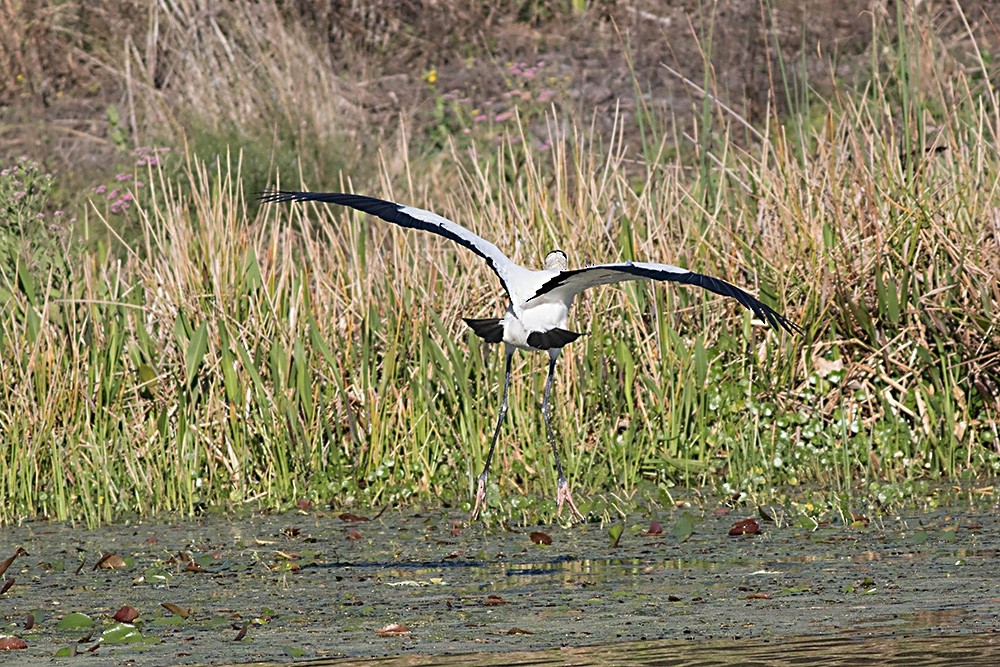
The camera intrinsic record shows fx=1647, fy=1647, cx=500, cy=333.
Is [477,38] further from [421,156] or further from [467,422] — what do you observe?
[467,422]

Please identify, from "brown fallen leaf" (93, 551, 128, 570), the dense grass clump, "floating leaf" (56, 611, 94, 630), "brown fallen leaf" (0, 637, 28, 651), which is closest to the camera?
"brown fallen leaf" (0, 637, 28, 651)

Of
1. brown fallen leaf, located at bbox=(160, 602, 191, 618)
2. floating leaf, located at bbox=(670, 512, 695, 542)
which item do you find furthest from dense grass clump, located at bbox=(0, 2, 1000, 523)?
brown fallen leaf, located at bbox=(160, 602, 191, 618)

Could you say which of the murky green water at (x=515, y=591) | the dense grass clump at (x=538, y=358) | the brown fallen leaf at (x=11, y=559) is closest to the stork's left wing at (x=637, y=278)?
the murky green water at (x=515, y=591)

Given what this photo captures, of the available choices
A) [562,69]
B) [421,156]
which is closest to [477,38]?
[562,69]

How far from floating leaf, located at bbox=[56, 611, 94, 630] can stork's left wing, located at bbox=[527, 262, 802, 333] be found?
1.93 meters

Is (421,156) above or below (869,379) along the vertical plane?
above

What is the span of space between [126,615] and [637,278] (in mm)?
2131

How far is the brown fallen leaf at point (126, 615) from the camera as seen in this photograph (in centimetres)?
480

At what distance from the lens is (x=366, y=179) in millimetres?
12086

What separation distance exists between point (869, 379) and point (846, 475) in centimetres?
80

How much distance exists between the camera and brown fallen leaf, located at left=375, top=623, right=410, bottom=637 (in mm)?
4586

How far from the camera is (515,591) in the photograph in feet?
16.9

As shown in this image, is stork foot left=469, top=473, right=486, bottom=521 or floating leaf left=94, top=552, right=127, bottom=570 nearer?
floating leaf left=94, top=552, right=127, bottom=570

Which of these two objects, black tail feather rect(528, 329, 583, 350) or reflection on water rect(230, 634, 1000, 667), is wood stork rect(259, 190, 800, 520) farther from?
reflection on water rect(230, 634, 1000, 667)
